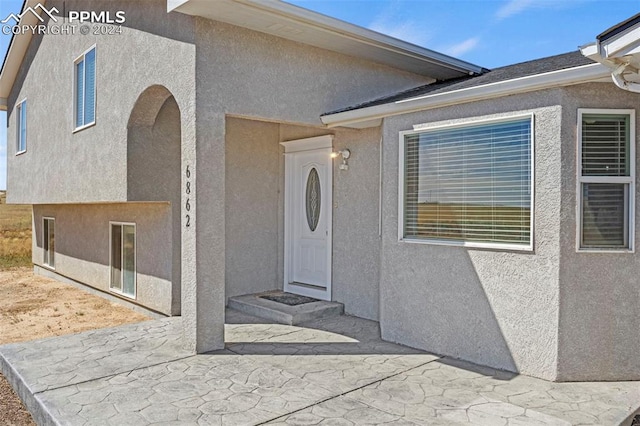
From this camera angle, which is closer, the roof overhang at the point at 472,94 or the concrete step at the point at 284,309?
the roof overhang at the point at 472,94

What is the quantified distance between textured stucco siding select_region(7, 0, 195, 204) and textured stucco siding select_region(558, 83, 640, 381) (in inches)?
204

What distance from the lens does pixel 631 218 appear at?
19.0 feet

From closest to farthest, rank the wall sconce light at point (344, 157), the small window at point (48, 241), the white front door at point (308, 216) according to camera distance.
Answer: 1. the wall sconce light at point (344, 157)
2. the white front door at point (308, 216)
3. the small window at point (48, 241)

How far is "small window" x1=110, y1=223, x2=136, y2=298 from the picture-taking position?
1102 centimetres

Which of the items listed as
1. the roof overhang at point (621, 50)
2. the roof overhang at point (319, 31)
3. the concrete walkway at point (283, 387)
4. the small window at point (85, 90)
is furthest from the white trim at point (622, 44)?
the small window at point (85, 90)

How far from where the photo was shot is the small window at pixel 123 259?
434 inches

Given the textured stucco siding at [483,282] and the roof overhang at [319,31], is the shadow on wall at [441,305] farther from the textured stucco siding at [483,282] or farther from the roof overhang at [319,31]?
the roof overhang at [319,31]

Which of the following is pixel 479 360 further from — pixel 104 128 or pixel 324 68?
pixel 104 128

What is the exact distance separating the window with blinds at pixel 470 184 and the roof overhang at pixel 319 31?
2.11 meters

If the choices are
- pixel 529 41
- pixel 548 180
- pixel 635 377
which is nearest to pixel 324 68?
pixel 548 180

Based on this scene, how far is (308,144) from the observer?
33.3 ft

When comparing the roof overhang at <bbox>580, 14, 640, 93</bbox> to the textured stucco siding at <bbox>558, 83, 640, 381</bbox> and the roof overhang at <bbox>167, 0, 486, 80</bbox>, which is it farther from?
the roof overhang at <bbox>167, 0, 486, 80</bbox>

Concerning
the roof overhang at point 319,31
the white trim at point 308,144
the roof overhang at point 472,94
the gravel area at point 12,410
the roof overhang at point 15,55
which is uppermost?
the roof overhang at point 15,55

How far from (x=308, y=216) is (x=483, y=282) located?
468cm
